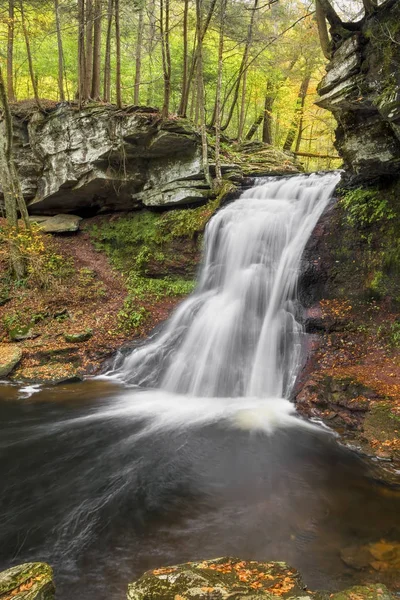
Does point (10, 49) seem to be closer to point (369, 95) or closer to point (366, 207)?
point (369, 95)

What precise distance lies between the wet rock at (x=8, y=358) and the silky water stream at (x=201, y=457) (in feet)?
1.62

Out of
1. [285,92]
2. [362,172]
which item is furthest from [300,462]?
[285,92]

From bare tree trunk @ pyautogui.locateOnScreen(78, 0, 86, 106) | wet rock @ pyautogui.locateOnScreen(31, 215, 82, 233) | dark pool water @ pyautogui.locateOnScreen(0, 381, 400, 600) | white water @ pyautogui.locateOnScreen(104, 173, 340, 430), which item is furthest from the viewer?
wet rock @ pyautogui.locateOnScreen(31, 215, 82, 233)

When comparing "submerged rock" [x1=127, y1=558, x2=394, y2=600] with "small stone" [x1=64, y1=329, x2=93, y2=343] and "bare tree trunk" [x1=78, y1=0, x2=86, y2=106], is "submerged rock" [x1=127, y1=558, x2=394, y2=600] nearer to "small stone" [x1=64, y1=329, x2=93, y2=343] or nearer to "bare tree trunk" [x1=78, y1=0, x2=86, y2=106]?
"small stone" [x1=64, y1=329, x2=93, y2=343]

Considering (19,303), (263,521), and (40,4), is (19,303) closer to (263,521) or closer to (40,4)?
(263,521)

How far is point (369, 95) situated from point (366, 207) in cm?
274

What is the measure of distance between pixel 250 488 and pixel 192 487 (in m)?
0.78

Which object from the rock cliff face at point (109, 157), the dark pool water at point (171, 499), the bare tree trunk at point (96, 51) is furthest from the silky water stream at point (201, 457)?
the bare tree trunk at point (96, 51)

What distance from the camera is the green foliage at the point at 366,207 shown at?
28.4ft

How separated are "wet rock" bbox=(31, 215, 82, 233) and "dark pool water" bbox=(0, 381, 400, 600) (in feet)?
29.2

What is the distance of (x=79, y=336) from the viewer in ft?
31.9

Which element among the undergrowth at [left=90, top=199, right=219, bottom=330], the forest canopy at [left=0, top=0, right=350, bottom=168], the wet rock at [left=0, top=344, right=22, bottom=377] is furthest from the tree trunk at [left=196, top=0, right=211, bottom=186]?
the wet rock at [left=0, top=344, right=22, bottom=377]

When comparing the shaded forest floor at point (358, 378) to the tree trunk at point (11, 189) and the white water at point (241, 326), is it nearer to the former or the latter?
the white water at point (241, 326)

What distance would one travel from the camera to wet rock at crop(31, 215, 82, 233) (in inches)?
554
